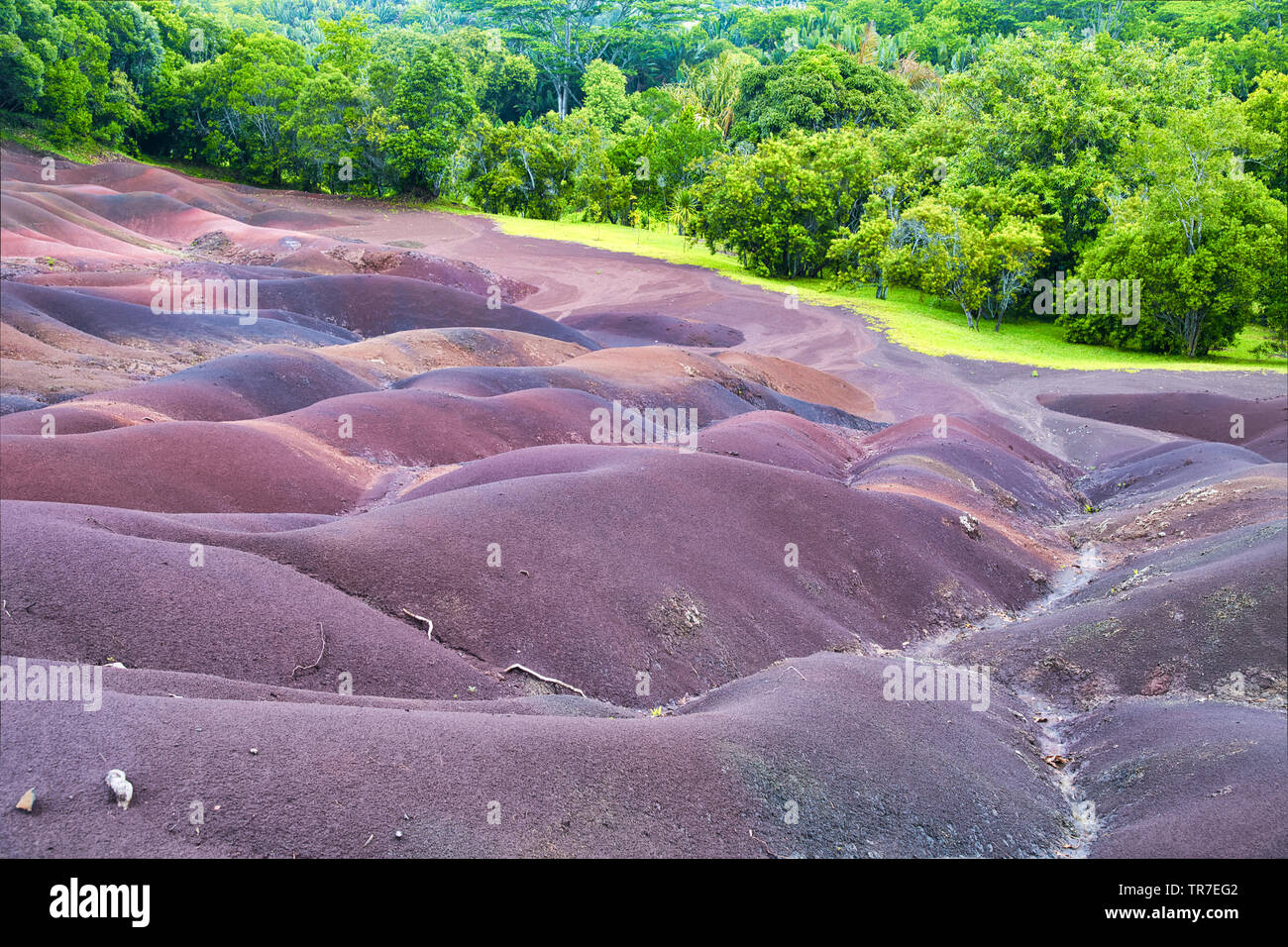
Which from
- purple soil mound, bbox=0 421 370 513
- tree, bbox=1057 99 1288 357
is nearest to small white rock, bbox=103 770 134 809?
purple soil mound, bbox=0 421 370 513

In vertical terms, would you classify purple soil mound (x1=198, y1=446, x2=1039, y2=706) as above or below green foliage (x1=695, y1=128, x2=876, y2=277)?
below

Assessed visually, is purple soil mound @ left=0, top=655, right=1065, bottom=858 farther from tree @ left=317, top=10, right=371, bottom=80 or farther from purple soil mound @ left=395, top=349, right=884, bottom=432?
tree @ left=317, top=10, right=371, bottom=80

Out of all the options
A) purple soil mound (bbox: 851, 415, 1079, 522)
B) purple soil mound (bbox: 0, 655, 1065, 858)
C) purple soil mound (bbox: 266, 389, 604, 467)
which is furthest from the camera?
purple soil mound (bbox: 851, 415, 1079, 522)

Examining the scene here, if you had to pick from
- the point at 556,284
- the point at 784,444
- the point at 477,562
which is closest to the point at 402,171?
the point at 556,284

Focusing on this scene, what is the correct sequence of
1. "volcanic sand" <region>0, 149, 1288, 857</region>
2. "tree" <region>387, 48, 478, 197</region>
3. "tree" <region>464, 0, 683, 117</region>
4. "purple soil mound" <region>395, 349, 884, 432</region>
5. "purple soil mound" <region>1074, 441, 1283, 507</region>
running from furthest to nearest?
"tree" <region>464, 0, 683, 117</region>
"tree" <region>387, 48, 478, 197</region>
"purple soil mound" <region>395, 349, 884, 432</region>
"purple soil mound" <region>1074, 441, 1283, 507</region>
"volcanic sand" <region>0, 149, 1288, 857</region>

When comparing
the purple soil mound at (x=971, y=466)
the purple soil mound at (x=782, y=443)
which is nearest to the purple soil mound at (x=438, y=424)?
the purple soil mound at (x=782, y=443)

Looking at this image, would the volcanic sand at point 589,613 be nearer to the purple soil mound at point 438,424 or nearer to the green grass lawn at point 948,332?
the purple soil mound at point 438,424

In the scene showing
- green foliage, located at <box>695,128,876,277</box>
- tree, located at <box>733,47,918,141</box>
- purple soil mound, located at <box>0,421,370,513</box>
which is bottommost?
purple soil mound, located at <box>0,421,370,513</box>

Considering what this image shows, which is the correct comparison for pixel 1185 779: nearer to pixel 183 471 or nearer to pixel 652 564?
pixel 652 564

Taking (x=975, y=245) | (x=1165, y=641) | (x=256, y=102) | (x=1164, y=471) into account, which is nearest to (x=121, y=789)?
(x=1165, y=641)
